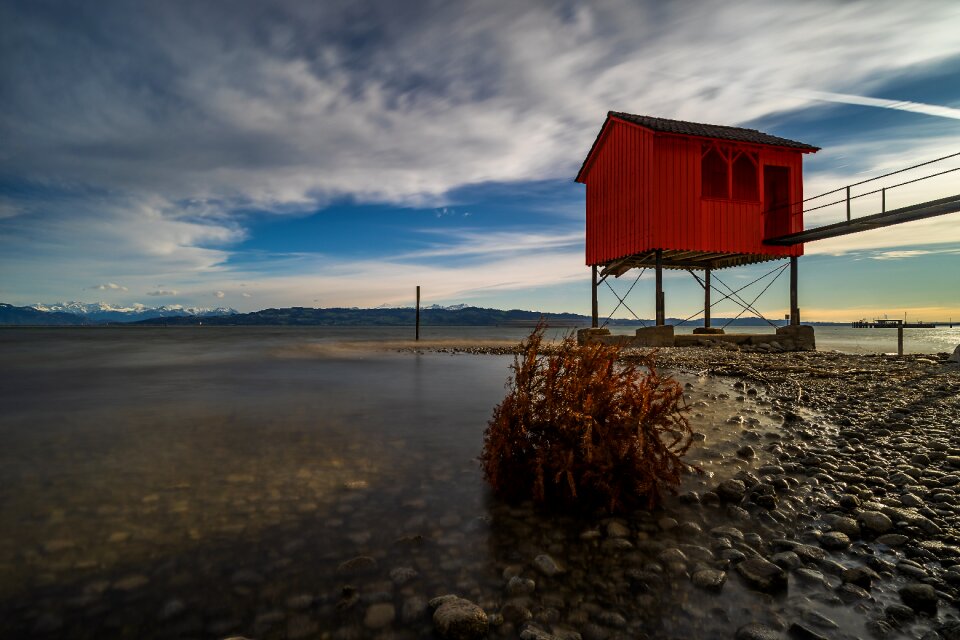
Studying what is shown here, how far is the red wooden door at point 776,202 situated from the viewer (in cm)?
2017

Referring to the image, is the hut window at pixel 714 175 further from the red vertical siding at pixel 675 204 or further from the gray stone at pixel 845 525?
the gray stone at pixel 845 525

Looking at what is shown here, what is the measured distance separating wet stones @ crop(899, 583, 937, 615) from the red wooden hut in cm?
1754

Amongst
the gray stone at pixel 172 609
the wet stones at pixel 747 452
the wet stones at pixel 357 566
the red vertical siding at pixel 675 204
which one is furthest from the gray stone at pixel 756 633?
the red vertical siding at pixel 675 204

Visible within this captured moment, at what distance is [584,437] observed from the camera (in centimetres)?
363

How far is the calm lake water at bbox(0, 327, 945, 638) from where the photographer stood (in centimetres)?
247

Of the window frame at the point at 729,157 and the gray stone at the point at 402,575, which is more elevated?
the window frame at the point at 729,157

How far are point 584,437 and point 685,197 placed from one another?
60.4 ft

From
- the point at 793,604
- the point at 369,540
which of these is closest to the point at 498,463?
the point at 369,540

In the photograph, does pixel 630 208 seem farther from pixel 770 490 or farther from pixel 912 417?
pixel 770 490

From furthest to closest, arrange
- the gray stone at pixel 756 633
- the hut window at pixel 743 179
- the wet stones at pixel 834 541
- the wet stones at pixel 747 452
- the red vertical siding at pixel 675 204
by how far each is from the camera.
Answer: the hut window at pixel 743 179 → the red vertical siding at pixel 675 204 → the wet stones at pixel 747 452 → the wet stones at pixel 834 541 → the gray stone at pixel 756 633

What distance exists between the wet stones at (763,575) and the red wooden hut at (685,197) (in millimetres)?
17502

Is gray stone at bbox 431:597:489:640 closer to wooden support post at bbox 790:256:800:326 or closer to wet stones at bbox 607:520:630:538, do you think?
wet stones at bbox 607:520:630:538

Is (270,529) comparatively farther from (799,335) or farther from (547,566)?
(799,335)

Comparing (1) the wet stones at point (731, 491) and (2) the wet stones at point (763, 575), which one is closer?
(2) the wet stones at point (763, 575)
